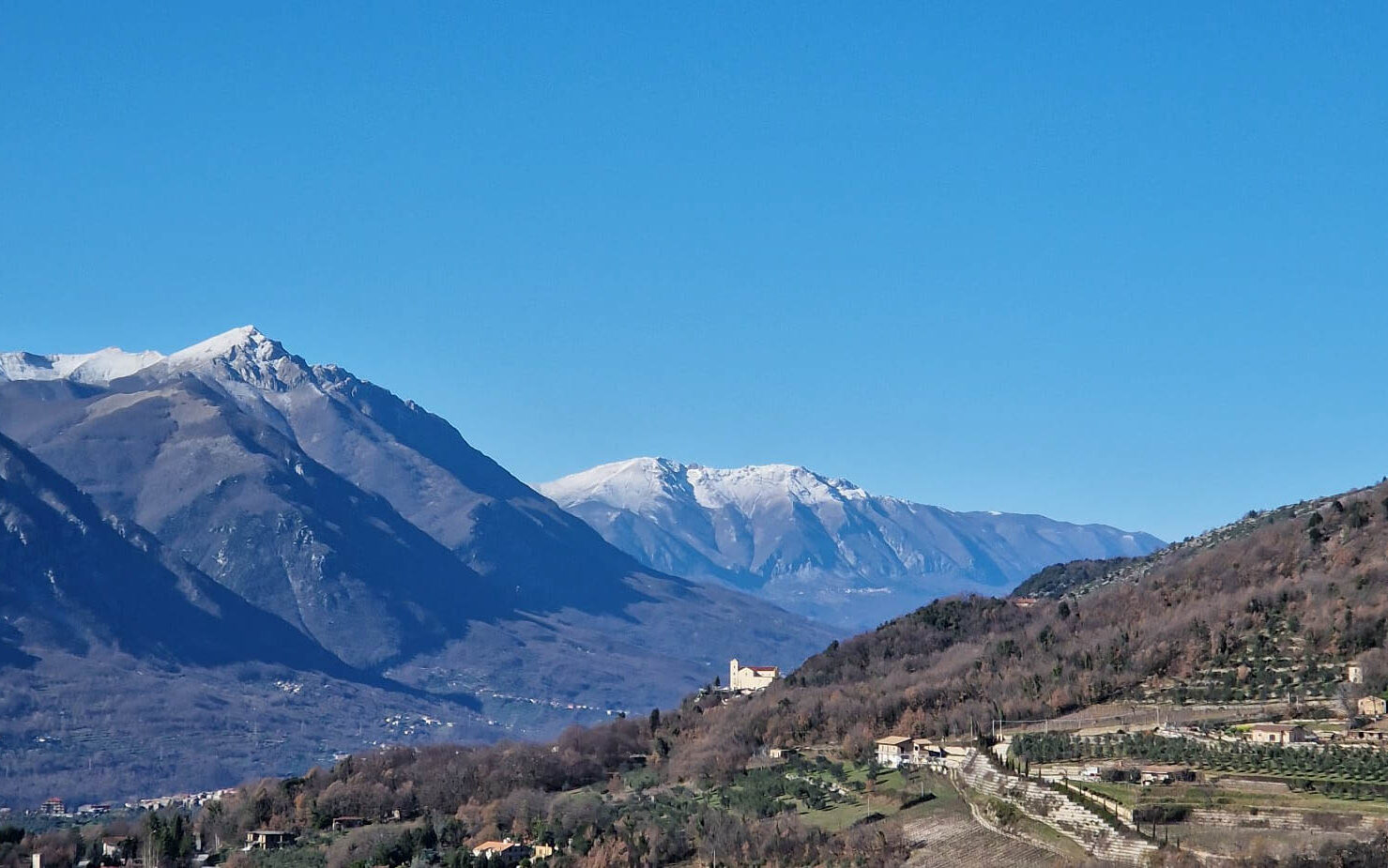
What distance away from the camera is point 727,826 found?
304 ft

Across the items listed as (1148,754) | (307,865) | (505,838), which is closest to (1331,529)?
(1148,754)

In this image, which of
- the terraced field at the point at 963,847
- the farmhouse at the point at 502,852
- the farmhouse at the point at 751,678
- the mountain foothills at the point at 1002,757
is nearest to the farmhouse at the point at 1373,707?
the mountain foothills at the point at 1002,757

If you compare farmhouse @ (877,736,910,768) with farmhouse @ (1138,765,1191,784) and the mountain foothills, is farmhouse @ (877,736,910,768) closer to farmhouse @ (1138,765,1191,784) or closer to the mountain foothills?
the mountain foothills

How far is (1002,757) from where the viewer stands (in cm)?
9550

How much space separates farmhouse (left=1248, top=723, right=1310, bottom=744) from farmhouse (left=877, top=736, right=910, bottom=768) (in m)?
18.7

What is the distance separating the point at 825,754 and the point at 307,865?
2912cm

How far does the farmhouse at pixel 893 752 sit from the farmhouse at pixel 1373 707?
2143 cm

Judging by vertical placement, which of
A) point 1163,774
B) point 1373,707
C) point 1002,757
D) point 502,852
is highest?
point 1373,707

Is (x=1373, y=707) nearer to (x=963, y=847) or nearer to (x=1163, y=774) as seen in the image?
(x=1163, y=774)

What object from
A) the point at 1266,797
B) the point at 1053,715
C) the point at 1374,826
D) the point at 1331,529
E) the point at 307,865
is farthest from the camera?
the point at 1331,529

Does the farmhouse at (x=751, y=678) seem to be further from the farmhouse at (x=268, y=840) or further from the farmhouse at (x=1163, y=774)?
the farmhouse at (x=1163, y=774)

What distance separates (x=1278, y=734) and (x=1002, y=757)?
39.7 feet

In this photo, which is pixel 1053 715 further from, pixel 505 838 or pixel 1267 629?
pixel 505 838

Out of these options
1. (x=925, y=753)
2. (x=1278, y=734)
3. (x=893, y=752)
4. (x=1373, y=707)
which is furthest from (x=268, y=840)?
(x=1373, y=707)
